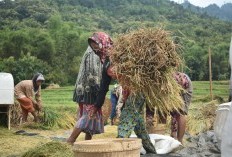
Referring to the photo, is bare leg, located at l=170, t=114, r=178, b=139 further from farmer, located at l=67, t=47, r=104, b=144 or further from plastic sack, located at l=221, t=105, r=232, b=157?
plastic sack, located at l=221, t=105, r=232, b=157

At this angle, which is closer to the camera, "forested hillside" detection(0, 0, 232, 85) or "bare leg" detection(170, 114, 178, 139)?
"bare leg" detection(170, 114, 178, 139)

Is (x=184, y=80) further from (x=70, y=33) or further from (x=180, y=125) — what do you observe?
(x=70, y=33)

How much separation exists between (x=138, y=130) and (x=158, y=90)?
20.1 inches

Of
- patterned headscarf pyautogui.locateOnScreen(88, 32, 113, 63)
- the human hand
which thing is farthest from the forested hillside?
patterned headscarf pyautogui.locateOnScreen(88, 32, 113, 63)

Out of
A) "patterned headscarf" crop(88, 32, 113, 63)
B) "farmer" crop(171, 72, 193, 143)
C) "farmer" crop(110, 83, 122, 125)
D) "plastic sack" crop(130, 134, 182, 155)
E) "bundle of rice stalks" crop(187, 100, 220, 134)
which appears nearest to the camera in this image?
"patterned headscarf" crop(88, 32, 113, 63)

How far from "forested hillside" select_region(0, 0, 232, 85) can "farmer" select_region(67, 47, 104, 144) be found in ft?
29.8

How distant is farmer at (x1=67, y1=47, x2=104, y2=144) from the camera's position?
5566 millimetres

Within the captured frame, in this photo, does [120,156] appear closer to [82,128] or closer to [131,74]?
[131,74]

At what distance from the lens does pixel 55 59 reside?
3031 centimetres

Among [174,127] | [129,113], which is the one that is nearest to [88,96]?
[129,113]

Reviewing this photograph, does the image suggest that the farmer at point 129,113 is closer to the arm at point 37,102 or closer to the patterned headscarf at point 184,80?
the patterned headscarf at point 184,80

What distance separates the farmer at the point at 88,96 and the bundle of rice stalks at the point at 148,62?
0.90 metres

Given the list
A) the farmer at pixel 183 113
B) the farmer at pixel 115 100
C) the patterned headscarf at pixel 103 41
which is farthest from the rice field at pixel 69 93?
the patterned headscarf at pixel 103 41

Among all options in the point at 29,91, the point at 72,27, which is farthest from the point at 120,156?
the point at 72,27
